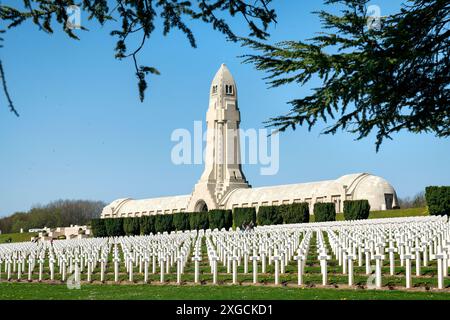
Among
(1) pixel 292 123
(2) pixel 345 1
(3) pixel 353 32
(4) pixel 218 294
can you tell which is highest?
(2) pixel 345 1

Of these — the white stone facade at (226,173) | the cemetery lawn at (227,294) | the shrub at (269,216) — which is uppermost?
the white stone facade at (226,173)

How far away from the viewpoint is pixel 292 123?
8172 millimetres

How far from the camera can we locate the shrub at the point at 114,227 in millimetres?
44688

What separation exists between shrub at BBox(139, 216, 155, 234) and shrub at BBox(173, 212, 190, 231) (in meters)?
1.84

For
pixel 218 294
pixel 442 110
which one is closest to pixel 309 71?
pixel 442 110

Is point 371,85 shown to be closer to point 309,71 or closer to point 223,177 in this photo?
point 309,71

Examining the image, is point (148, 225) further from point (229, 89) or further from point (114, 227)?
point (229, 89)

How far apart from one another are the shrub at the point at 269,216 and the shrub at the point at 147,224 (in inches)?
371

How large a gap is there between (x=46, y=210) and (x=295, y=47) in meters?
91.3

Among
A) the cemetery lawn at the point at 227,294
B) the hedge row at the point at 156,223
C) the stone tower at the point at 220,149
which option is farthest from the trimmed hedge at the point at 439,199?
the stone tower at the point at 220,149

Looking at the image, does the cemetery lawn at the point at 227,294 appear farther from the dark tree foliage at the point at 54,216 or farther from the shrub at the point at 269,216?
the dark tree foliage at the point at 54,216

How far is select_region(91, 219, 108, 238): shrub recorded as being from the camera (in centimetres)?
4462

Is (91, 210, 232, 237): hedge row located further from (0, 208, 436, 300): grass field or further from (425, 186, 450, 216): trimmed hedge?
(0, 208, 436, 300): grass field

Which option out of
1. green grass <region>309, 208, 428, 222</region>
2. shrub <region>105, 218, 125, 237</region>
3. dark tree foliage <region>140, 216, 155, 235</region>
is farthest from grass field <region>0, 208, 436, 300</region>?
shrub <region>105, 218, 125, 237</region>
